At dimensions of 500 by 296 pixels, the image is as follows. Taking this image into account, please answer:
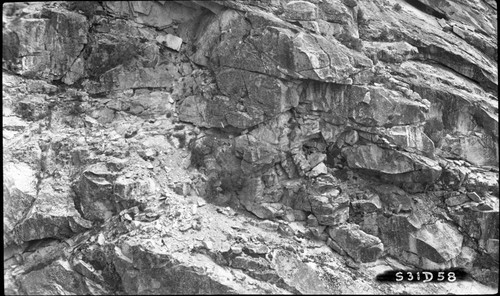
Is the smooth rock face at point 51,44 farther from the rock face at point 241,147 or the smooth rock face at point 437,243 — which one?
the smooth rock face at point 437,243

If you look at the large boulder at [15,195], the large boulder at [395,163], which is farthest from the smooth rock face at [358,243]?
the large boulder at [15,195]

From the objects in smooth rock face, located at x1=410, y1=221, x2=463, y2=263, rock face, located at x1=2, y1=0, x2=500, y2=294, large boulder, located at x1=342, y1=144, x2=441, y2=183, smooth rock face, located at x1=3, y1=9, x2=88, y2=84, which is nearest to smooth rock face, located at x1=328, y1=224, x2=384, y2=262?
rock face, located at x1=2, y1=0, x2=500, y2=294

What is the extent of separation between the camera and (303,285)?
10641 mm

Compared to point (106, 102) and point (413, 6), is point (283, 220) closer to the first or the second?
point (106, 102)

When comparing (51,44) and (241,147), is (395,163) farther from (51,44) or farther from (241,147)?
(51,44)

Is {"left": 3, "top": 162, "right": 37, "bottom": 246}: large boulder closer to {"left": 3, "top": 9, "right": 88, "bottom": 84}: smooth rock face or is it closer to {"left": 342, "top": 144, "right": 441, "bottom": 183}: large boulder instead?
{"left": 3, "top": 9, "right": 88, "bottom": 84}: smooth rock face

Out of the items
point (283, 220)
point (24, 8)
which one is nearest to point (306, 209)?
point (283, 220)

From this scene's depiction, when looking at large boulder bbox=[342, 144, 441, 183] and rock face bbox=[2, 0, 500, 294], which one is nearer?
rock face bbox=[2, 0, 500, 294]

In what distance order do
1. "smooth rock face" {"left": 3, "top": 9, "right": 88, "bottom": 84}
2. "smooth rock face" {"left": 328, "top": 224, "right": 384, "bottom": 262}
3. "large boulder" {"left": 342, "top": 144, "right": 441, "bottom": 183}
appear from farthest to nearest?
"smooth rock face" {"left": 3, "top": 9, "right": 88, "bottom": 84} → "large boulder" {"left": 342, "top": 144, "right": 441, "bottom": 183} → "smooth rock face" {"left": 328, "top": 224, "right": 384, "bottom": 262}

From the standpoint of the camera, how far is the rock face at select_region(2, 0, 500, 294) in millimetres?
11055

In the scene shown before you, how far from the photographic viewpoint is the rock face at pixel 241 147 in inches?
435

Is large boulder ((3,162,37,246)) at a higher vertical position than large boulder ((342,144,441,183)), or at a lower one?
lower

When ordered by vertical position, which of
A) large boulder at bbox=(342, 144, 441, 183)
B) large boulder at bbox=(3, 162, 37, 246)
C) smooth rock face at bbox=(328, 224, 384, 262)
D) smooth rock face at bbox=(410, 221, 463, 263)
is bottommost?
large boulder at bbox=(3, 162, 37, 246)

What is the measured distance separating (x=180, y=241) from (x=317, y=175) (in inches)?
174
